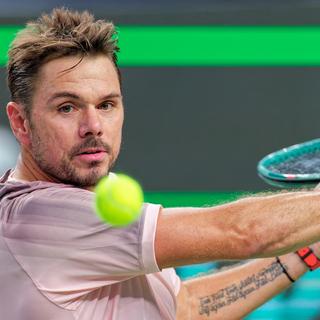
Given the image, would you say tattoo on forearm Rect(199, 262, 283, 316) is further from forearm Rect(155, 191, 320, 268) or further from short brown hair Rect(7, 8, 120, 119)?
short brown hair Rect(7, 8, 120, 119)

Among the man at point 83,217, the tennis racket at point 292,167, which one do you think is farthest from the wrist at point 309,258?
the man at point 83,217

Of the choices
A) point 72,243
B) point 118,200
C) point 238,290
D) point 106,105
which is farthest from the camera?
point 238,290

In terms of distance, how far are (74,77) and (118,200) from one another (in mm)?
560

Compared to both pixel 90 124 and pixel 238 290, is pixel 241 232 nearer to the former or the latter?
pixel 90 124

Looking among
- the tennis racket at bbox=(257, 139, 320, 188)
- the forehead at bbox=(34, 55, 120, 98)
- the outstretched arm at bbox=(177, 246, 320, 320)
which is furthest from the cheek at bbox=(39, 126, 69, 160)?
the tennis racket at bbox=(257, 139, 320, 188)

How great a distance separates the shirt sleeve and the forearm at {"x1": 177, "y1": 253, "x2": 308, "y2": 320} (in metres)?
0.78

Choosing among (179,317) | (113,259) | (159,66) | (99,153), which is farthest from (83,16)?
(159,66)

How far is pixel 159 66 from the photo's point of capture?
596 centimetres

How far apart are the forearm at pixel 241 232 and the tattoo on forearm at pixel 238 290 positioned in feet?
2.93

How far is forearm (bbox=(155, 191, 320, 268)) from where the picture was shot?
3016 mm

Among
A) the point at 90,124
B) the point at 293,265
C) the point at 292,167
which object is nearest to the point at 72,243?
the point at 90,124

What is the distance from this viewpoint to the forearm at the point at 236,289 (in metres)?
3.89

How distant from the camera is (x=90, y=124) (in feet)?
10.7

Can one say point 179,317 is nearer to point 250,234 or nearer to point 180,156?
point 250,234
